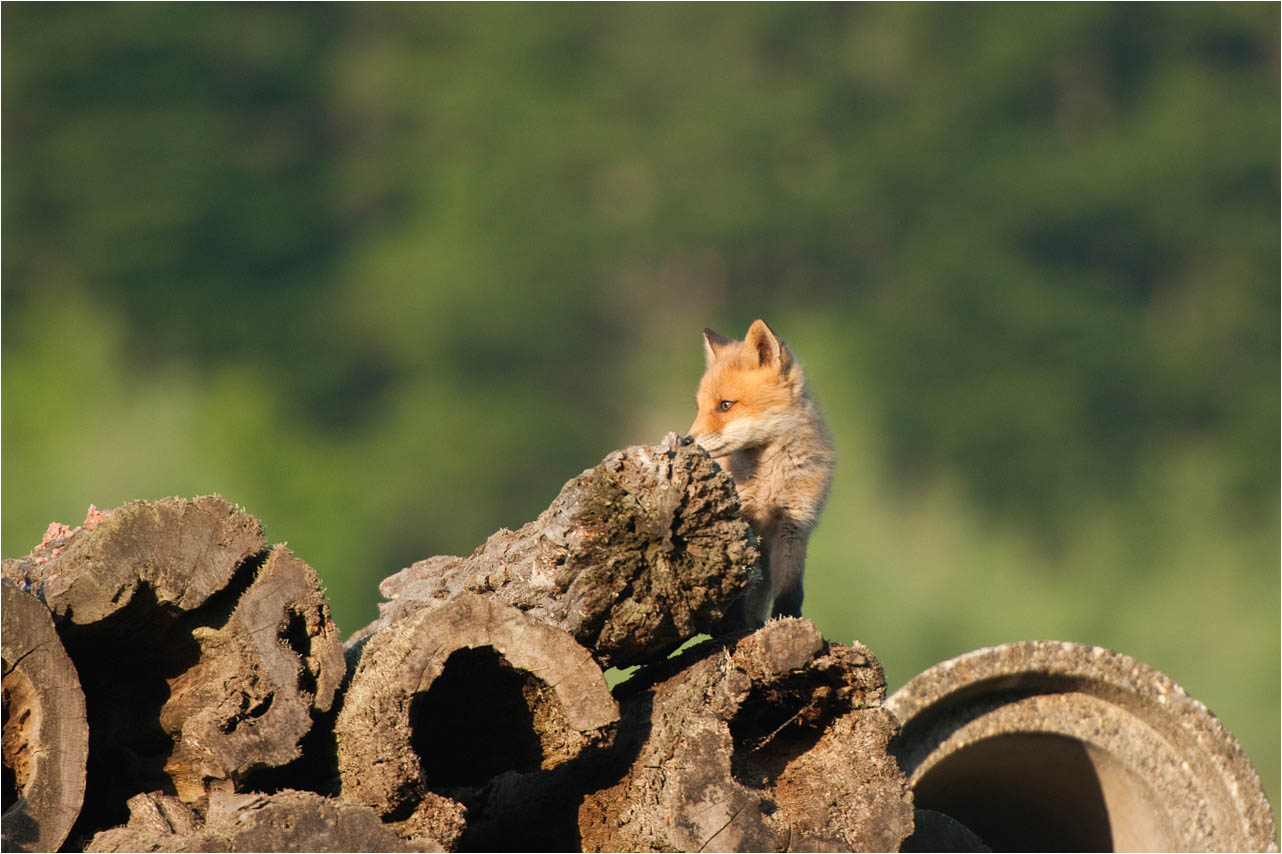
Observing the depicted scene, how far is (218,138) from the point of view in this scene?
1075 inches

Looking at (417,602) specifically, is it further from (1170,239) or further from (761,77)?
(761,77)

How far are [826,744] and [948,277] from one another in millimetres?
23306

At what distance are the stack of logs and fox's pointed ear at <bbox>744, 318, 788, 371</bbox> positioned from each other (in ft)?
5.51

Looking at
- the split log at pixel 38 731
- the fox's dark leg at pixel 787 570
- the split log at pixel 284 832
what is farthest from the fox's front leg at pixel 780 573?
the split log at pixel 38 731

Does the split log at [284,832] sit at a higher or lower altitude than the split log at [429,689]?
lower

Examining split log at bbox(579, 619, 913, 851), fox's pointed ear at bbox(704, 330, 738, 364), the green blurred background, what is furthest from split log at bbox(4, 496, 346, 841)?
the green blurred background

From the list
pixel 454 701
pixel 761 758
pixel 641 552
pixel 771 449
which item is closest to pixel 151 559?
pixel 454 701

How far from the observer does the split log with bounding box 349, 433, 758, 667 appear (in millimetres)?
3518

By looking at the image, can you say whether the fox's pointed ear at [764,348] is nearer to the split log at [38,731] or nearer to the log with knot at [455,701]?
the log with knot at [455,701]

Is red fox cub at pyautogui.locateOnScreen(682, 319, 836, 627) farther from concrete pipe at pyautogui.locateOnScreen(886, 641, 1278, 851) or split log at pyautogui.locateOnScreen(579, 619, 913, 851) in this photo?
split log at pyautogui.locateOnScreen(579, 619, 913, 851)

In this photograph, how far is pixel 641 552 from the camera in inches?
140

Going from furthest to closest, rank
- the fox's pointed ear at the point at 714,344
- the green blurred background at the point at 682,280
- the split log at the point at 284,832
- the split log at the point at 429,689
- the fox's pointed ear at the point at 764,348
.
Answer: the green blurred background at the point at 682,280
the fox's pointed ear at the point at 714,344
the fox's pointed ear at the point at 764,348
the split log at the point at 429,689
the split log at the point at 284,832

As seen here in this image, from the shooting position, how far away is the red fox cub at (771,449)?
493 cm

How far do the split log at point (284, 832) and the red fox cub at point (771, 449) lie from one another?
1747 millimetres
